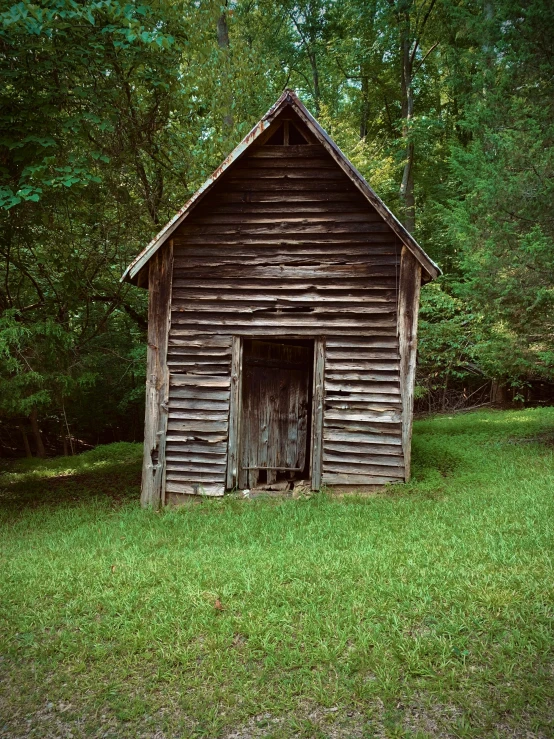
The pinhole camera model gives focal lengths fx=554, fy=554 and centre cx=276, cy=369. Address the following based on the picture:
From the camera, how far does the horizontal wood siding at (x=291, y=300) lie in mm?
9055

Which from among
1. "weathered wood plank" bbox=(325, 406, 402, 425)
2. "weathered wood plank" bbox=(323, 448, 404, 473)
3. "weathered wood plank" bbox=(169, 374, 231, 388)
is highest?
"weathered wood plank" bbox=(169, 374, 231, 388)

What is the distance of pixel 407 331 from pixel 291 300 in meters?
1.96

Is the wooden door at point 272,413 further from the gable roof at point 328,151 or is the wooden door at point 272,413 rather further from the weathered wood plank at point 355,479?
the gable roof at point 328,151

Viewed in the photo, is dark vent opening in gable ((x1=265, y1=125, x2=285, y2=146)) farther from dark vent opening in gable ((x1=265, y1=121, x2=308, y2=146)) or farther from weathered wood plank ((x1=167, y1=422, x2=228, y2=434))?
weathered wood plank ((x1=167, y1=422, x2=228, y2=434))

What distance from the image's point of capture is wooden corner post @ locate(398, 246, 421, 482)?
895cm

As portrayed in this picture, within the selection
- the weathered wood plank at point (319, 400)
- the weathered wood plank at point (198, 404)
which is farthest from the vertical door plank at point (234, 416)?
the weathered wood plank at point (319, 400)

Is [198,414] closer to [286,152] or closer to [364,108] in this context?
[286,152]

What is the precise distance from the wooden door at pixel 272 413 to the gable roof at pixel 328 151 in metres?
2.48

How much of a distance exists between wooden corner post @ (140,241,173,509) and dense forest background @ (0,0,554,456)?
1.27 meters

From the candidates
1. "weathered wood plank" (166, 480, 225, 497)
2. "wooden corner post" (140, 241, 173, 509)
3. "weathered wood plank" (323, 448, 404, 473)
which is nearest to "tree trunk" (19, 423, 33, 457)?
"wooden corner post" (140, 241, 173, 509)

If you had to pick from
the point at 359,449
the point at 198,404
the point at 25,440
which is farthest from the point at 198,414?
the point at 25,440

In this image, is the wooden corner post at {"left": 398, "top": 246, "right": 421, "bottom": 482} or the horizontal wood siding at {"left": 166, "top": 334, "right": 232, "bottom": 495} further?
the horizontal wood siding at {"left": 166, "top": 334, "right": 232, "bottom": 495}

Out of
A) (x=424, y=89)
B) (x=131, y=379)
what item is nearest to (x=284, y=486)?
(x=131, y=379)

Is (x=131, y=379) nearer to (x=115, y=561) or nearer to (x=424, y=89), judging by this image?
(x=115, y=561)
